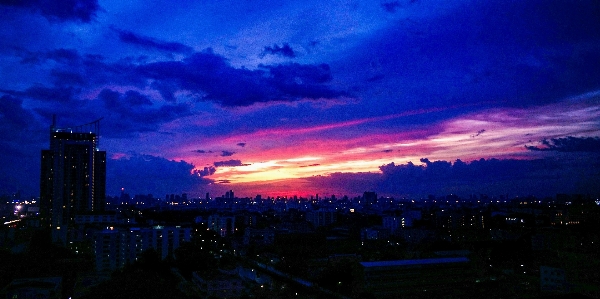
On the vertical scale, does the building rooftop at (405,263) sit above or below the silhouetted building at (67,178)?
below

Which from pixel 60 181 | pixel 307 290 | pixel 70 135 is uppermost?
pixel 70 135

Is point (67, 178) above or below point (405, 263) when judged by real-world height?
above

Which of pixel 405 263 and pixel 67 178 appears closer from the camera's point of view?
pixel 405 263

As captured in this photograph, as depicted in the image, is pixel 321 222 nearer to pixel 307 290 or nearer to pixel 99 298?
pixel 307 290

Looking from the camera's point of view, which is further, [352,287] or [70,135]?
[70,135]

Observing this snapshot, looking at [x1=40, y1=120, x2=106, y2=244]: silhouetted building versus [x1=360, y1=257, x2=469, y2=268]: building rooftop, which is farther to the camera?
[x1=40, y1=120, x2=106, y2=244]: silhouetted building

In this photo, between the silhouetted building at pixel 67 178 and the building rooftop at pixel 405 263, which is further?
the silhouetted building at pixel 67 178

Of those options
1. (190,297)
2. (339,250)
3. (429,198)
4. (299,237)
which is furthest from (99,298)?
(429,198)

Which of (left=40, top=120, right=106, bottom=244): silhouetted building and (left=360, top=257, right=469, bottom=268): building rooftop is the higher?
(left=40, top=120, right=106, bottom=244): silhouetted building
